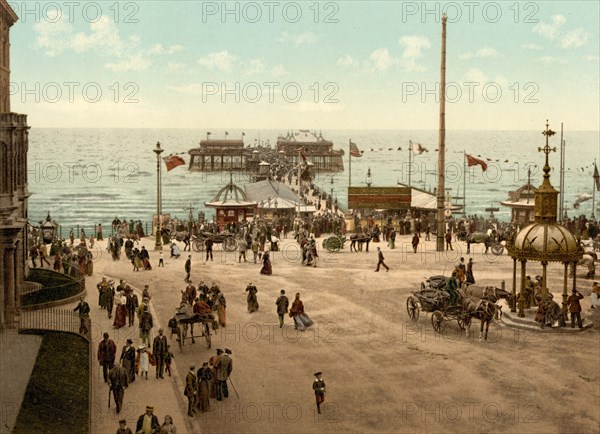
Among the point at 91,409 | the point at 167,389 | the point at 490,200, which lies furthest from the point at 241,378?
the point at 490,200

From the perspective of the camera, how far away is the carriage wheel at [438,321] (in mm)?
26109

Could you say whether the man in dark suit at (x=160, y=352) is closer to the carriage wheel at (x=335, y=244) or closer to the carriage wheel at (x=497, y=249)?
the carriage wheel at (x=335, y=244)

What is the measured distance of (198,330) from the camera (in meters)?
26.8

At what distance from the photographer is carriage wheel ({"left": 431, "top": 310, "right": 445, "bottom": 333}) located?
85.7ft

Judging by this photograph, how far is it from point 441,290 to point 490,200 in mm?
120154

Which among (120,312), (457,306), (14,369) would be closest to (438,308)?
(457,306)

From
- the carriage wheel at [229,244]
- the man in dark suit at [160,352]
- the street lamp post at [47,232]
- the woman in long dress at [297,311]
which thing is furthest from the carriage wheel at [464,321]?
the street lamp post at [47,232]

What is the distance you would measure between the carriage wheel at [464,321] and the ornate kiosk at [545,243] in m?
2.55

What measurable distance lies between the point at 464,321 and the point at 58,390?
12887 millimetres

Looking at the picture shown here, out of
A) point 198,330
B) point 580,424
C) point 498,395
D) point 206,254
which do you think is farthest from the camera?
point 206,254

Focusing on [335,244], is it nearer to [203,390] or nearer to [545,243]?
[545,243]

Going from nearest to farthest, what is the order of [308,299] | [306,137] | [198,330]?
[198,330] → [308,299] → [306,137]

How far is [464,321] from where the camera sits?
85.2 ft

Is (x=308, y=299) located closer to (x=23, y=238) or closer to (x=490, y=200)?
(x=23, y=238)
